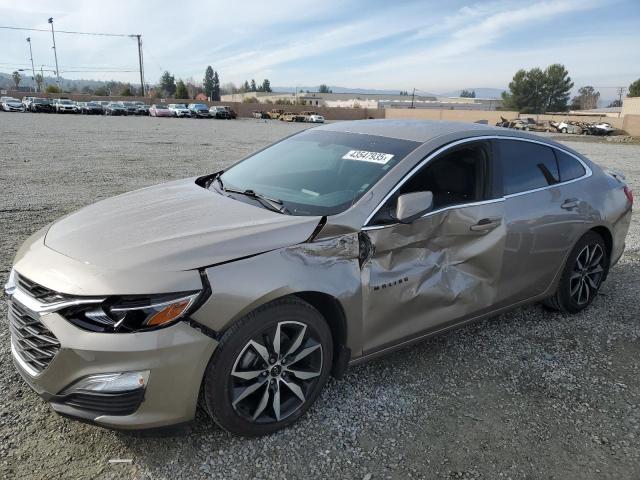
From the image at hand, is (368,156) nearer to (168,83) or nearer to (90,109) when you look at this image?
(90,109)

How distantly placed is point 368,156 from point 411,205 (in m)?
0.66

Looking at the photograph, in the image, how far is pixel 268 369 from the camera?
8.61 ft

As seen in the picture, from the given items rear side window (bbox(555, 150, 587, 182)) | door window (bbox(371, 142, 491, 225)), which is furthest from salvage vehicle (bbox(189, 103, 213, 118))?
door window (bbox(371, 142, 491, 225))

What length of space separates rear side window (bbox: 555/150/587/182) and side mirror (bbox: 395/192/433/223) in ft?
6.00

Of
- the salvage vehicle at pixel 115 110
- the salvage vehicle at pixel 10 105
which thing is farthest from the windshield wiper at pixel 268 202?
the salvage vehicle at pixel 10 105

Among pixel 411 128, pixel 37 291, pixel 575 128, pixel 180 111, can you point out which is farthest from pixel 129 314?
pixel 180 111

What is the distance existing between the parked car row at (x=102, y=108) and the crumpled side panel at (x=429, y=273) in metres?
57.8

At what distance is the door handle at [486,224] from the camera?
3.42 m

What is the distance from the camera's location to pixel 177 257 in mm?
2400

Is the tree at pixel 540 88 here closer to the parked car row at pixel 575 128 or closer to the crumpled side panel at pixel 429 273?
the parked car row at pixel 575 128

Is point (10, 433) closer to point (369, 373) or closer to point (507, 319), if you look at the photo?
point (369, 373)

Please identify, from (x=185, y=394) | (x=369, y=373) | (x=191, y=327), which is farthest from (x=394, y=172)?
(x=185, y=394)

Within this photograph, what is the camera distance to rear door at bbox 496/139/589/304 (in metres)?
3.69

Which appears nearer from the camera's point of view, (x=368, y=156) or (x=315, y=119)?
(x=368, y=156)
